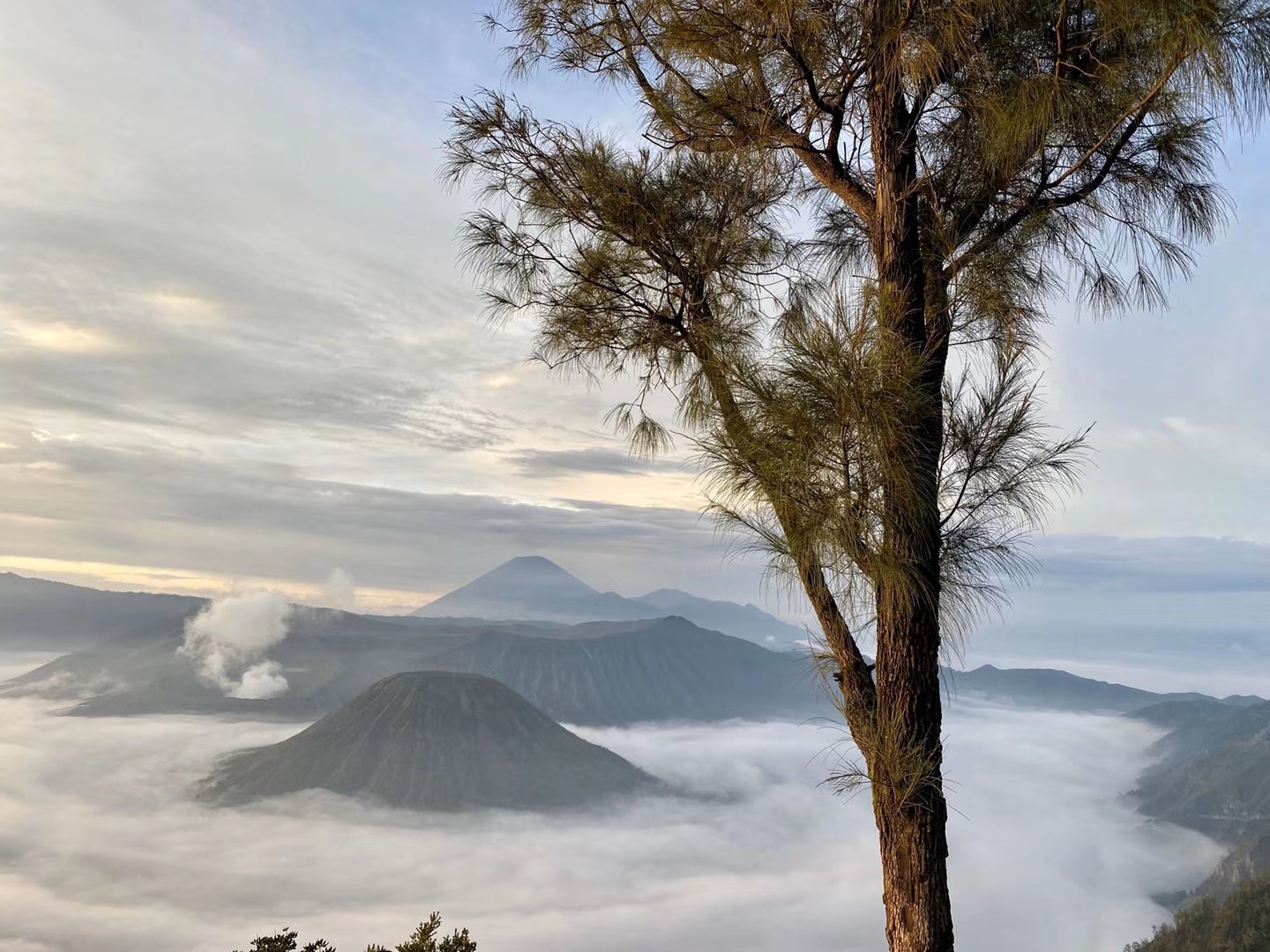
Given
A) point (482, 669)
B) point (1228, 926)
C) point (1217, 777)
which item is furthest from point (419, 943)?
point (482, 669)

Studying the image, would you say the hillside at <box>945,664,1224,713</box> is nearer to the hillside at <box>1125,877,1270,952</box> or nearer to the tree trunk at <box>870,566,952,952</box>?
the hillside at <box>1125,877,1270,952</box>

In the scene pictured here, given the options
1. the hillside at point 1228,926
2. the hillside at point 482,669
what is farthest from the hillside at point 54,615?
the hillside at point 1228,926

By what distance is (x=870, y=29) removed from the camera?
2295 millimetres

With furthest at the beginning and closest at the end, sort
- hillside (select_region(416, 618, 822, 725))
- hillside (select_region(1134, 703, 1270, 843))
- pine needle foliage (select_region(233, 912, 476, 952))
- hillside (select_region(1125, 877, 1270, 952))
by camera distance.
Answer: hillside (select_region(416, 618, 822, 725)) < hillside (select_region(1134, 703, 1270, 843)) < hillside (select_region(1125, 877, 1270, 952)) < pine needle foliage (select_region(233, 912, 476, 952))

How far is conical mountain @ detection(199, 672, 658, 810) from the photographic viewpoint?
6894 cm

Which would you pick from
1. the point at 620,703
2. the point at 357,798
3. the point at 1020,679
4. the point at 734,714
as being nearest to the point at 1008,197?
the point at 357,798

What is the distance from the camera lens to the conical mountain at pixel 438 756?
6894 centimetres

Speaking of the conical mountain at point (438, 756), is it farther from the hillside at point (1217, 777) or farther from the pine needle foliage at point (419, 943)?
the pine needle foliage at point (419, 943)

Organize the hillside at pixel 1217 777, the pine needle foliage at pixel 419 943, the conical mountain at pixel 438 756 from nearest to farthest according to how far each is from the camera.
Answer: the pine needle foliage at pixel 419 943 < the hillside at pixel 1217 777 < the conical mountain at pixel 438 756

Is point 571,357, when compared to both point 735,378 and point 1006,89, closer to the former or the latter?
point 735,378

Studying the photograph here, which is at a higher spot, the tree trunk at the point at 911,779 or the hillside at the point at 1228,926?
the tree trunk at the point at 911,779

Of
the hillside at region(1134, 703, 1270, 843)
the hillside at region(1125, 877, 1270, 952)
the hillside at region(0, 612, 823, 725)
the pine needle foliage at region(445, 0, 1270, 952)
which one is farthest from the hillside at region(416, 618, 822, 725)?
the pine needle foliage at region(445, 0, 1270, 952)

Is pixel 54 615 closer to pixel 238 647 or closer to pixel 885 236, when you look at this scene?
pixel 238 647

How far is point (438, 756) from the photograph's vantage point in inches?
2945
